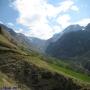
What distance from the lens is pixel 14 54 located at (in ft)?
364

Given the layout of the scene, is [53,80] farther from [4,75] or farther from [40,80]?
[4,75]

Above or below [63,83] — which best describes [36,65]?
above

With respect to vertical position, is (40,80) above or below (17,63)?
below

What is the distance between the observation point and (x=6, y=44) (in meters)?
125

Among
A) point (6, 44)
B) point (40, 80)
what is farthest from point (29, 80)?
point (6, 44)

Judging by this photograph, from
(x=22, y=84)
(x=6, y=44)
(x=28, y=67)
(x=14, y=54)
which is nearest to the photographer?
(x=22, y=84)

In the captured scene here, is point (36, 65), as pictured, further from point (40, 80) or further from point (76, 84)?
point (76, 84)

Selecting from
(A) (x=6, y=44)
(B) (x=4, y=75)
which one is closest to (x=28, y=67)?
(B) (x=4, y=75)

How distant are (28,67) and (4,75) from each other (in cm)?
1084

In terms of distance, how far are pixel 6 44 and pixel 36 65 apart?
26.9 metres

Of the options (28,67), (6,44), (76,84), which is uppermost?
(6,44)

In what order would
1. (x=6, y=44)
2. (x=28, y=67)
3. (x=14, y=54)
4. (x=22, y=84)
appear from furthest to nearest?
(x=6, y=44) < (x=14, y=54) < (x=28, y=67) < (x=22, y=84)

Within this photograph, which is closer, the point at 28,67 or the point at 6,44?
the point at 28,67

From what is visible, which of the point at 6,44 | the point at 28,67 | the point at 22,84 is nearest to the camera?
the point at 22,84
